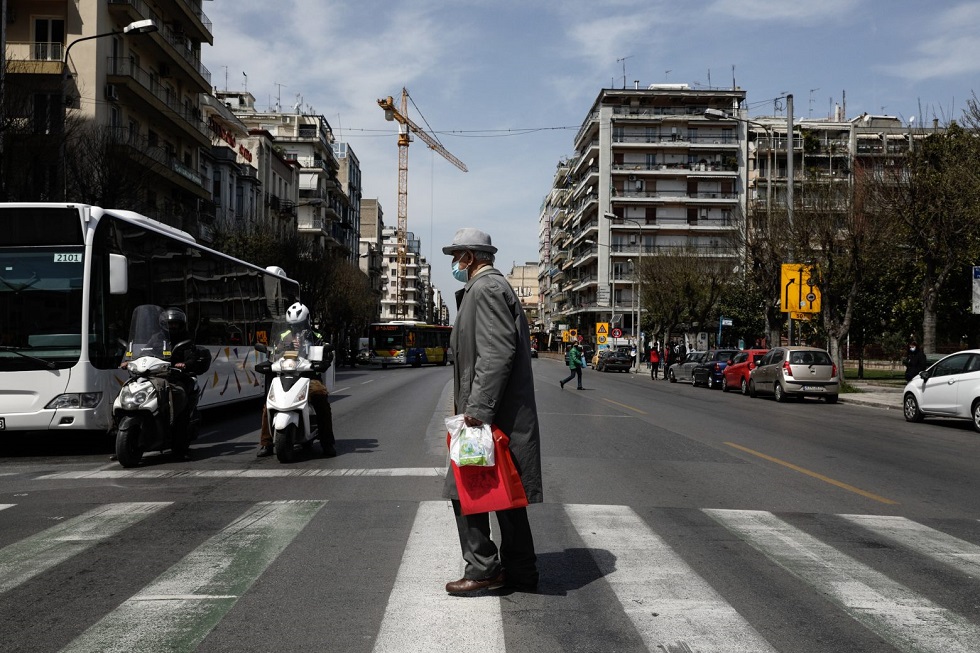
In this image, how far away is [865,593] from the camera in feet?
16.0

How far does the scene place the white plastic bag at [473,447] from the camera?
4.44m

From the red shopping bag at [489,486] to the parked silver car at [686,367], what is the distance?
3459 centimetres

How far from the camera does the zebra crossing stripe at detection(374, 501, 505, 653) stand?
3947mm

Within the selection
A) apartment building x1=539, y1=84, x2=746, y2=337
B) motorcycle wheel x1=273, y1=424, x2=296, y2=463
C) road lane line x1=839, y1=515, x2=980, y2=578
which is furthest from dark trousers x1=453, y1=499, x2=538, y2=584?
apartment building x1=539, y1=84, x2=746, y2=337

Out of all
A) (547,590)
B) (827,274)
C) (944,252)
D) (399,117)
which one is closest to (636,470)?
(547,590)

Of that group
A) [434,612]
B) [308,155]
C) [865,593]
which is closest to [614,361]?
[308,155]

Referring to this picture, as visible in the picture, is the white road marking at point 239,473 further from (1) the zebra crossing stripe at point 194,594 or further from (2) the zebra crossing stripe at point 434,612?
(2) the zebra crossing stripe at point 434,612

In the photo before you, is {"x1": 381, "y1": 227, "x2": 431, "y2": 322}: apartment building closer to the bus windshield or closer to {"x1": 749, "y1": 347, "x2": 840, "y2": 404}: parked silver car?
{"x1": 749, "y1": 347, "x2": 840, "y2": 404}: parked silver car

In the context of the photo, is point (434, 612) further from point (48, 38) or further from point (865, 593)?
point (48, 38)

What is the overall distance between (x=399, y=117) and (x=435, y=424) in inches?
5124

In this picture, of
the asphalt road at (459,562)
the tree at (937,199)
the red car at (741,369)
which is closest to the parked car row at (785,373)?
the red car at (741,369)

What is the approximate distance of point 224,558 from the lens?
5473mm

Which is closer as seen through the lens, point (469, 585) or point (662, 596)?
point (469, 585)

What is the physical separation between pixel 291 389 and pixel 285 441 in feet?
1.93
